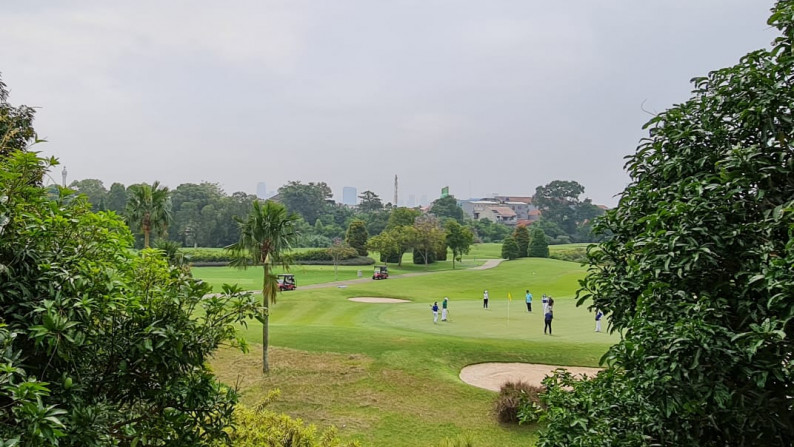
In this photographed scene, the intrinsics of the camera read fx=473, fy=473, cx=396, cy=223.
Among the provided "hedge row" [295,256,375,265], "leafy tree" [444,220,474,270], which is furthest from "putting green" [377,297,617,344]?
→ "hedge row" [295,256,375,265]

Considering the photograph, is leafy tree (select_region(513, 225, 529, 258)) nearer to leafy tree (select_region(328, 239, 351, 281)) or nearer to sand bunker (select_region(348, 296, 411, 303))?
leafy tree (select_region(328, 239, 351, 281))

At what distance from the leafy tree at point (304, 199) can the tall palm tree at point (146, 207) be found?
10822 cm

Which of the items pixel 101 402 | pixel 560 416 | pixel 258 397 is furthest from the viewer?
pixel 258 397

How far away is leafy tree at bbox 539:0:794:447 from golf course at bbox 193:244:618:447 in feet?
24.4

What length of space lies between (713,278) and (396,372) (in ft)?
44.3

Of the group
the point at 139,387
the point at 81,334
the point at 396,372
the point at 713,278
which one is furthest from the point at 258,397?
the point at 713,278

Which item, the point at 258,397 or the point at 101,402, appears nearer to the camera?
the point at 101,402

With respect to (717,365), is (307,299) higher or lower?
lower

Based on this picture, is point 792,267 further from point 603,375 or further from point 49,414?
point 49,414

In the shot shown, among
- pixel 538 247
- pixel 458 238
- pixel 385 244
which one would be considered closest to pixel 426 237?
pixel 458 238

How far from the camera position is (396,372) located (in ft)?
54.5

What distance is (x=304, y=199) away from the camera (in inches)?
5556

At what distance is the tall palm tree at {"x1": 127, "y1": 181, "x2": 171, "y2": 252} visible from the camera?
29.7 meters

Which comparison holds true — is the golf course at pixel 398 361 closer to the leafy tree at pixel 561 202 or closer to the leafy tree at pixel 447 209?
the leafy tree at pixel 447 209
